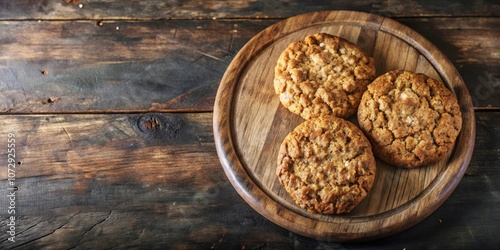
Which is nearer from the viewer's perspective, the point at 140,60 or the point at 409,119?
the point at 409,119

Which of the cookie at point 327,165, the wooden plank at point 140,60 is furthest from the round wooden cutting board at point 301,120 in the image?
the wooden plank at point 140,60

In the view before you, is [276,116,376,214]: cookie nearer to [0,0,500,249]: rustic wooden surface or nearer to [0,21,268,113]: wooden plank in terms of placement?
[0,0,500,249]: rustic wooden surface

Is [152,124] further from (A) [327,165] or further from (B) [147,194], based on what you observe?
(A) [327,165]

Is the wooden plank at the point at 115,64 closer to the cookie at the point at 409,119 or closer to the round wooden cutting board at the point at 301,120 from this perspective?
the round wooden cutting board at the point at 301,120

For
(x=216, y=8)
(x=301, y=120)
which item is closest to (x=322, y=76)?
(x=301, y=120)

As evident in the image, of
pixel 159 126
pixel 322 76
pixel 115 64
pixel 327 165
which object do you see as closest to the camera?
pixel 327 165

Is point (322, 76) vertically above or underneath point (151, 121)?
above

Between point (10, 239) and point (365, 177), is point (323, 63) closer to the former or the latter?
point (365, 177)
